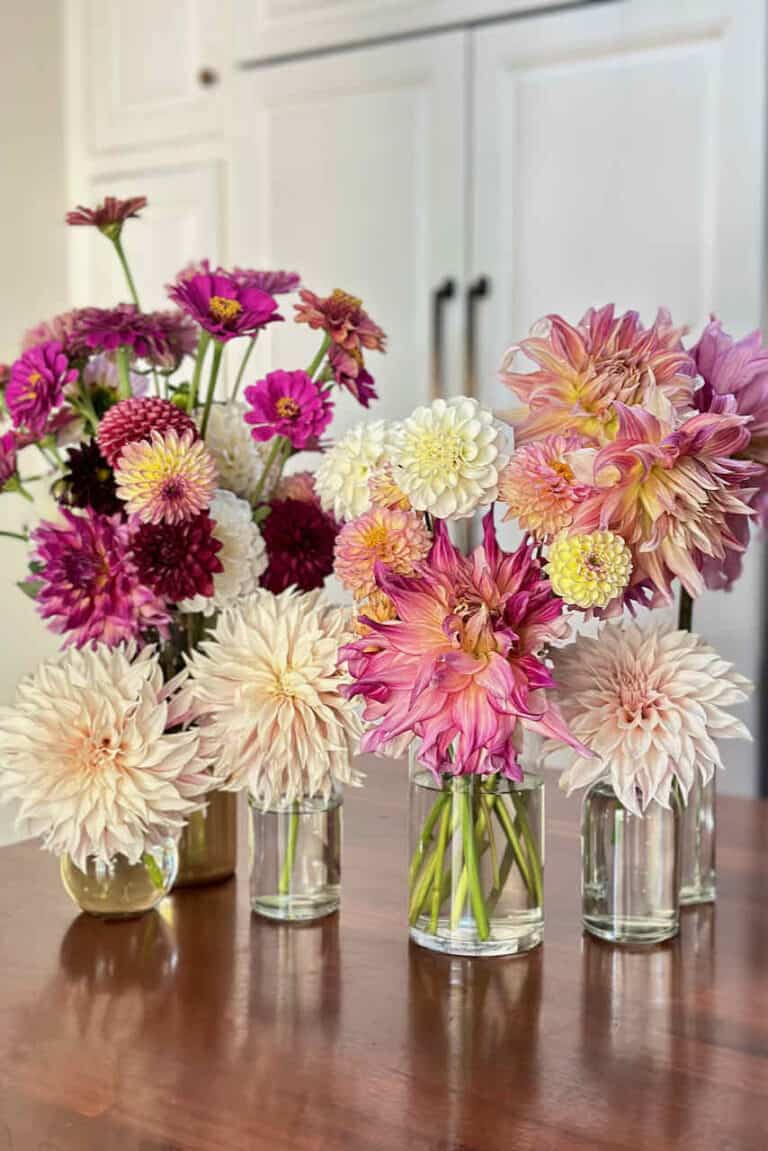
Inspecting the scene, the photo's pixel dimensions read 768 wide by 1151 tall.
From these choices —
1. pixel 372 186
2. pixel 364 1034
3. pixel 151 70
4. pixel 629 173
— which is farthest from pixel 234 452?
pixel 151 70

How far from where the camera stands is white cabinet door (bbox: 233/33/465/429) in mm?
2350

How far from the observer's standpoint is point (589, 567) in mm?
723

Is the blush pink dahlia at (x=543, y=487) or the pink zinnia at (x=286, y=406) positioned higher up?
the pink zinnia at (x=286, y=406)

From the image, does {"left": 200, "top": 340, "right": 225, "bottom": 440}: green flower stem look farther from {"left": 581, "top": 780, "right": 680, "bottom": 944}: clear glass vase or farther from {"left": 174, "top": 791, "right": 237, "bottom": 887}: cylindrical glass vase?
{"left": 581, "top": 780, "right": 680, "bottom": 944}: clear glass vase

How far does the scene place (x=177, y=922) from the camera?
0.90 metres

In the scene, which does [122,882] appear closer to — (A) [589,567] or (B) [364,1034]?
(B) [364,1034]

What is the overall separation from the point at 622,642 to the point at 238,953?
317 millimetres

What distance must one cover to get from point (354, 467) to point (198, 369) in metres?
0.17

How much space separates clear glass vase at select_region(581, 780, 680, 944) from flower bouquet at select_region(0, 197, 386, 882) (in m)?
0.25

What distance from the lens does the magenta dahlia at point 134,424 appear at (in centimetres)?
85

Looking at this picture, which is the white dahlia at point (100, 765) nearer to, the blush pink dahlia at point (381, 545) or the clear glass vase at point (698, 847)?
the blush pink dahlia at point (381, 545)

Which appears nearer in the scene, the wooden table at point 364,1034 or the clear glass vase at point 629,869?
the wooden table at point 364,1034

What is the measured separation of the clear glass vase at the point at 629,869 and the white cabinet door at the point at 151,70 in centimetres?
214

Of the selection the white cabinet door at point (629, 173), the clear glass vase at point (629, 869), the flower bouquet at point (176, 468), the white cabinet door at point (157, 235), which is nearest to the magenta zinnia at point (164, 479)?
the flower bouquet at point (176, 468)
